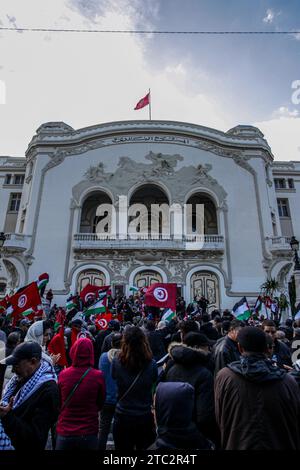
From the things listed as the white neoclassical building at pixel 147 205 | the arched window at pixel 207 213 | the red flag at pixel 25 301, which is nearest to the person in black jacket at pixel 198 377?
the red flag at pixel 25 301

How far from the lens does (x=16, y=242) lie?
22.8m

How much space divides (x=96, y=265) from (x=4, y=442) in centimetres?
2113

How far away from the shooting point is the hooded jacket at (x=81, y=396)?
2955 millimetres

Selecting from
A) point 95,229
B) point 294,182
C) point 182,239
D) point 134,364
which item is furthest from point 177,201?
point 134,364

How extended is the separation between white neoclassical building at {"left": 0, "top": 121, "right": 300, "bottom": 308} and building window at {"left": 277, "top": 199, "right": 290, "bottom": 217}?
0.10 metres

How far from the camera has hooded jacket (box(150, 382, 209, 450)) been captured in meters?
2.33

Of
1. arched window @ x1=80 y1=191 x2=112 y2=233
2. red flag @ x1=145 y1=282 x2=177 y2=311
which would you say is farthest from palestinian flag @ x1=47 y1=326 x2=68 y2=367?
arched window @ x1=80 y1=191 x2=112 y2=233

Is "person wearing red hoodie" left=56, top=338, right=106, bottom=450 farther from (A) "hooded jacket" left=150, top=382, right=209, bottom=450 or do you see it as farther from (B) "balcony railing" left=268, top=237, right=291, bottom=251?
(B) "balcony railing" left=268, top=237, right=291, bottom=251

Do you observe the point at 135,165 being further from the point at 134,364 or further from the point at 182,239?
the point at 134,364

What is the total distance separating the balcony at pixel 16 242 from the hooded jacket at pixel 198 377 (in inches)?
877

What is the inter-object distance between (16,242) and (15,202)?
7.85 meters

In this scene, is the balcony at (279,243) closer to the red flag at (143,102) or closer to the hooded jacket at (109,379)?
the red flag at (143,102)

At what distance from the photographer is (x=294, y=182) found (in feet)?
100

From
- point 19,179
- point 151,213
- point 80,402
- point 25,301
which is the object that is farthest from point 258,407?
point 19,179
